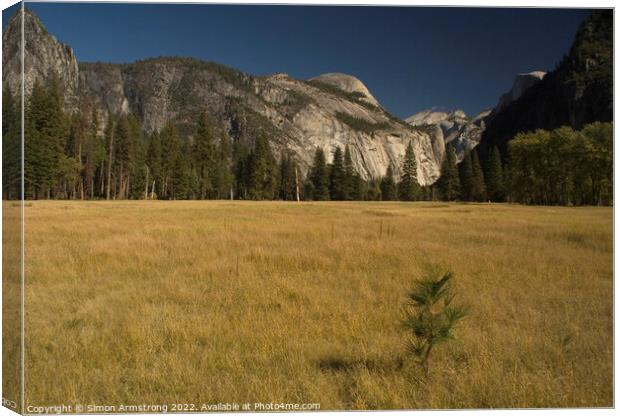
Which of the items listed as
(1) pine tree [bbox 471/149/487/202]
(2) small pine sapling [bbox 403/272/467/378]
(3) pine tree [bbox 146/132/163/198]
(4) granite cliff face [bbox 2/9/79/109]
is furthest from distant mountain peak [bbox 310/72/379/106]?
(3) pine tree [bbox 146/132/163/198]

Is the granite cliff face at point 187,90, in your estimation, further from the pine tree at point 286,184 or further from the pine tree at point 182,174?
the pine tree at point 286,184

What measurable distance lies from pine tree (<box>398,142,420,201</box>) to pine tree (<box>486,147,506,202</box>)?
90cm

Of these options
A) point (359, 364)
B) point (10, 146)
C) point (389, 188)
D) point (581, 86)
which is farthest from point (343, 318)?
point (10, 146)

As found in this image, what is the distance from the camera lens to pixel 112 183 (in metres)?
11.2

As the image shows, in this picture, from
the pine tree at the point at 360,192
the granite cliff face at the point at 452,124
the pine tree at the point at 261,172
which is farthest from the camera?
the pine tree at the point at 261,172

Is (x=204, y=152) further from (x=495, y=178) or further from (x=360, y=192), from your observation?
(x=360, y=192)

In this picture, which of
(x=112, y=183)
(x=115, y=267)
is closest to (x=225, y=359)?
(x=115, y=267)

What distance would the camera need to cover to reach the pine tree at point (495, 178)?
4.29 m

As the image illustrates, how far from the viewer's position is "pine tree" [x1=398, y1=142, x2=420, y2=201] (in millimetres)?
5117

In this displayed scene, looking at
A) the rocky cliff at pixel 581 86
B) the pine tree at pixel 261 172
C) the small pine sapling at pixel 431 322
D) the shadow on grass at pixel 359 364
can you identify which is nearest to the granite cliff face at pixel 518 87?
the rocky cliff at pixel 581 86

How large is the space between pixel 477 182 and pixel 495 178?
0.29m

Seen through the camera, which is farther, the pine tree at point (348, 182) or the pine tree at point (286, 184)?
the pine tree at point (348, 182)

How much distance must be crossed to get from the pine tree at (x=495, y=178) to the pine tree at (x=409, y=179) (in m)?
0.90

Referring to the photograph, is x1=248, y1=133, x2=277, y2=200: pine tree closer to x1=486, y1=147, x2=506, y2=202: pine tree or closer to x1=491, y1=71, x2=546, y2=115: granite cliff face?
x1=486, y1=147, x2=506, y2=202: pine tree
